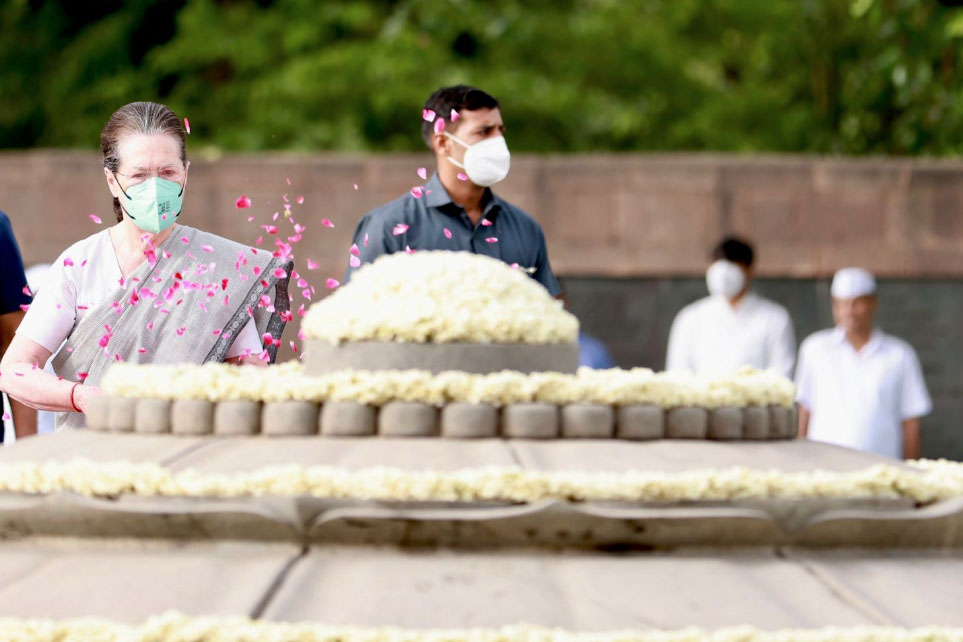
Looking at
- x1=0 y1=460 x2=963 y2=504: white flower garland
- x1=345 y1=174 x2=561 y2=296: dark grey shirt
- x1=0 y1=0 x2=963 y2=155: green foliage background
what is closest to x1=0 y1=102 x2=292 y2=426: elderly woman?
x1=345 y1=174 x2=561 y2=296: dark grey shirt

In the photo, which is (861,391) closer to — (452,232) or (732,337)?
(732,337)

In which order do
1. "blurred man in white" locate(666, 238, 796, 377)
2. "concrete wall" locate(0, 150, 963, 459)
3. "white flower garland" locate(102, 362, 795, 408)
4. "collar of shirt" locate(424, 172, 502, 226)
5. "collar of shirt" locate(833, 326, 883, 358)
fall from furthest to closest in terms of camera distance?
"concrete wall" locate(0, 150, 963, 459)
"blurred man in white" locate(666, 238, 796, 377)
"collar of shirt" locate(833, 326, 883, 358)
"collar of shirt" locate(424, 172, 502, 226)
"white flower garland" locate(102, 362, 795, 408)

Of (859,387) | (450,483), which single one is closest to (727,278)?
(859,387)

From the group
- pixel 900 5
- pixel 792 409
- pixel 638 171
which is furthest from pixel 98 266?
pixel 900 5

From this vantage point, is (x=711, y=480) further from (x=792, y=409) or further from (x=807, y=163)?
Answer: (x=807, y=163)

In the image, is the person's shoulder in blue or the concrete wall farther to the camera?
the concrete wall

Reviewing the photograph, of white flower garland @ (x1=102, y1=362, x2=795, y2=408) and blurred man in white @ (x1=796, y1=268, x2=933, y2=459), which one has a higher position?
white flower garland @ (x1=102, y1=362, x2=795, y2=408)

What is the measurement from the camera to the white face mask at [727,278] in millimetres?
7473

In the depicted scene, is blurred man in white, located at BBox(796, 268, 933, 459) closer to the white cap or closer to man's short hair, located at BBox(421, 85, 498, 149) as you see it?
the white cap

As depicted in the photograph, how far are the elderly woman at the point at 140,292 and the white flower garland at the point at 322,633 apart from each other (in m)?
0.99

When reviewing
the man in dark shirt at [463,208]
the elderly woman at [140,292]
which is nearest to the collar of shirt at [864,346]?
the man in dark shirt at [463,208]

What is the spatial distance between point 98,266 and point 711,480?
4.90 feet

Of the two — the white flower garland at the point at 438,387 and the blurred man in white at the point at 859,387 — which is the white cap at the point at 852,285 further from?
the white flower garland at the point at 438,387

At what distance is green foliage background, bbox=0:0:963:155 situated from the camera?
39.2ft
